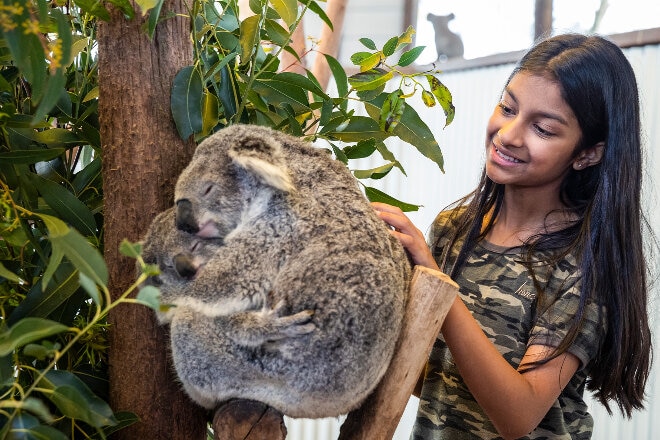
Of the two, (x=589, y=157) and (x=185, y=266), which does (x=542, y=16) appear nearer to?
(x=589, y=157)

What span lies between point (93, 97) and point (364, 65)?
2.39ft

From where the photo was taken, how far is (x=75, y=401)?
3.75ft

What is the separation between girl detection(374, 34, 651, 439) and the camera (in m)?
1.90

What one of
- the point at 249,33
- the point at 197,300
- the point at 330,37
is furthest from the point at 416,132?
the point at 330,37

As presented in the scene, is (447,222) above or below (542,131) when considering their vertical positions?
below

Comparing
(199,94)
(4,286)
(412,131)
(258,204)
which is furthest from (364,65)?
(4,286)

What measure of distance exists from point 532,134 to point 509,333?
586 millimetres

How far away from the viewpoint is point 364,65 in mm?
1890

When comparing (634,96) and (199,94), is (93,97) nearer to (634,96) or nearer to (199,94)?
(199,94)

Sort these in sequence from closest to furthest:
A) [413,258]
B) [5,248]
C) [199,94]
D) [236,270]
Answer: [236,270] → [199,94] → [413,258] → [5,248]

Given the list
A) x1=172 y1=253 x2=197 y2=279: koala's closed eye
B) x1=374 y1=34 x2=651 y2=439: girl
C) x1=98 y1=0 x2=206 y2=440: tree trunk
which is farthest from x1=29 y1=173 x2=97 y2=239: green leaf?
x1=374 y1=34 x2=651 y2=439: girl

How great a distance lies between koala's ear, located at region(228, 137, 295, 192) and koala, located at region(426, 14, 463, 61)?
11.6ft

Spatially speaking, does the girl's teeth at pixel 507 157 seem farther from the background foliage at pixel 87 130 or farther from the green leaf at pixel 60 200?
the green leaf at pixel 60 200

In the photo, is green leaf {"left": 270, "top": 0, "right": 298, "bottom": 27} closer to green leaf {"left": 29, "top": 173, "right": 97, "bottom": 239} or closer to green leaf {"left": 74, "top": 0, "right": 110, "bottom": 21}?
green leaf {"left": 74, "top": 0, "right": 110, "bottom": 21}
